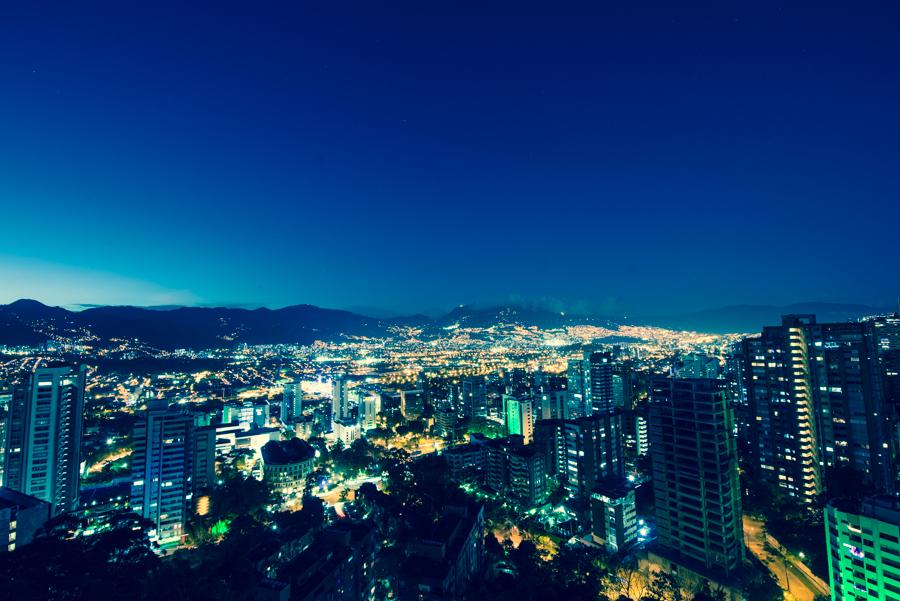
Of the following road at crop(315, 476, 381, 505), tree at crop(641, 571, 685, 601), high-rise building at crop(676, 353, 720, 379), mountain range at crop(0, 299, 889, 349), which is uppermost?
mountain range at crop(0, 299, 889, 349)

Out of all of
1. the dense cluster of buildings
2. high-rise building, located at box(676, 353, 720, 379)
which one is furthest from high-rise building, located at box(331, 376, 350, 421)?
high-rise building, located at box(676, 353, 720, 379)

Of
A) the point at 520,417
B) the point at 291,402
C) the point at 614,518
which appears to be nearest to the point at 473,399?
the point at 520,417

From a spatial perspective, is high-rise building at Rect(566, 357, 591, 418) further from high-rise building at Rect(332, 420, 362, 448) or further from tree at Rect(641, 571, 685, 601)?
tree at Rect(641, 571, 685, 601)

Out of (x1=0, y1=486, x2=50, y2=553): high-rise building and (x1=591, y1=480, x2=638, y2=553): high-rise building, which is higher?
(x1=0, y1=486, x2=50, y2=553): high-rise building

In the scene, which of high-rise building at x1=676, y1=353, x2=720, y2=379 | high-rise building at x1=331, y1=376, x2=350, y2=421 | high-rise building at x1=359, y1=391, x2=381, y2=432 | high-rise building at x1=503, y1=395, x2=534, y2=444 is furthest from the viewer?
high-rise building at x1=676, y1=353, x2=720, y2=379

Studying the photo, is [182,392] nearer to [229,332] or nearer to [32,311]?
[32,311]

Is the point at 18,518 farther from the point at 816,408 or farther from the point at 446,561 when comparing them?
the point at 816,408
